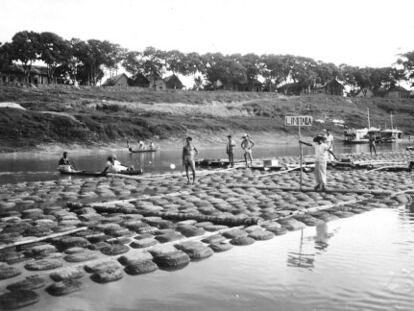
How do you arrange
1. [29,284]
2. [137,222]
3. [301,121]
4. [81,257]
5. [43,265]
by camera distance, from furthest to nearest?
[301,121]
[137,222]
[81,257]
[43,265]
[29,284]

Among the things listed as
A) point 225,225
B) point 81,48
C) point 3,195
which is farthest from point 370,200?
point 81,48

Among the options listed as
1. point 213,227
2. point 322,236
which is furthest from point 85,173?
point 322,236

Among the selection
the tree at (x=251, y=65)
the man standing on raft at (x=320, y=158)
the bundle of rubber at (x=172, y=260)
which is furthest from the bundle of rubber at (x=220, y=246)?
the tree at (x=251, y=65)

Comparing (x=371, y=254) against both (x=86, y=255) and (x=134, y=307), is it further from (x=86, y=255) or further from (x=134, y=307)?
(x=86, y=255)

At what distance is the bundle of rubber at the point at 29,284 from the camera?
20.8ft

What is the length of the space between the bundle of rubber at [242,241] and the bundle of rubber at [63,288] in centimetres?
314

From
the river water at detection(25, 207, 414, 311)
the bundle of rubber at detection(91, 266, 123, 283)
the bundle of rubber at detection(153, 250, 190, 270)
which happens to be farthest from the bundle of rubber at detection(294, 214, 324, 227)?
the bundle of rubber at detection(91, 266, 123, 283)

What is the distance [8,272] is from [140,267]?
191 centimetres

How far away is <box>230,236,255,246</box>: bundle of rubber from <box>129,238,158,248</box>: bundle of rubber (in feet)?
4.69

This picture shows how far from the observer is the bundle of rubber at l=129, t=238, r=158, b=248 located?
8.51 meters

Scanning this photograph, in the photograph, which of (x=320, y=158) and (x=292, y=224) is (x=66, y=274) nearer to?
(x=292, y=224)

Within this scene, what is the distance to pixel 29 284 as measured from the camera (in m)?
6.47

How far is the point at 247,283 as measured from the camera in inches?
259

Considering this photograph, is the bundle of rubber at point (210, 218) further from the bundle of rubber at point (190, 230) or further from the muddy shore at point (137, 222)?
the bundle of rubber at point (190, 230)
